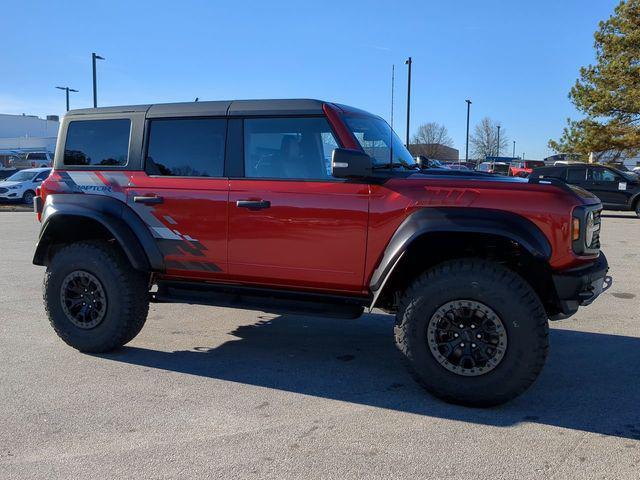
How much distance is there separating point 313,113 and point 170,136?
4.26 ft

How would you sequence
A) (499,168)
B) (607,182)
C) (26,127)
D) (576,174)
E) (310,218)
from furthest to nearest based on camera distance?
1. (26,127)
2. (576,174)
3. (607,182)
4. (499,168)
5. (310,218)

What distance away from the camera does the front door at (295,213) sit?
4113 mm

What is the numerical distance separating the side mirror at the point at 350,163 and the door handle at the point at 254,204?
656mm

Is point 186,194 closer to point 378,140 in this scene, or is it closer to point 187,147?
point 187,147

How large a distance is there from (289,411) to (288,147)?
2.00 metres

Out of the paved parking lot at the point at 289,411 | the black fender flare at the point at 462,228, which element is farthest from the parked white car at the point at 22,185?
the black fender flare at the point at 462,228

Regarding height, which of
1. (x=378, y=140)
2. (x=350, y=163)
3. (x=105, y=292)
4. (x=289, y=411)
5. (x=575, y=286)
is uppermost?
(x=378, y=140)

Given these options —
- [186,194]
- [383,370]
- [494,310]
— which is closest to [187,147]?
[186,194]

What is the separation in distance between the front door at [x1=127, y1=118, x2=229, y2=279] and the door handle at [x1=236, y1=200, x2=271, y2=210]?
0.56 ft

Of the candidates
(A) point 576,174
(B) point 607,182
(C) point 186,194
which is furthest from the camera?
(A) point 576,174

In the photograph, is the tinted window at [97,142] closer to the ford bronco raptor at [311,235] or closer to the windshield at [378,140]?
the ford bronco raptor at [311,235]

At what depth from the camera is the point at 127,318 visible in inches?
188

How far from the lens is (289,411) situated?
3779mm

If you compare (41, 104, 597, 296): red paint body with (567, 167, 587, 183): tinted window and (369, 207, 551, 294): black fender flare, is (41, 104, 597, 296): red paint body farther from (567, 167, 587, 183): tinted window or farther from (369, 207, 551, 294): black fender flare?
(567, 167, 587, 183): tinted window
